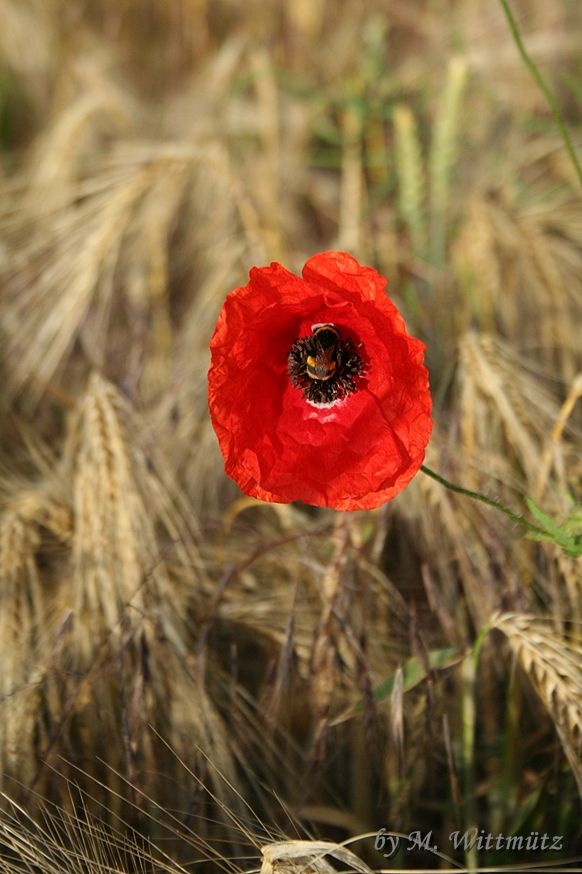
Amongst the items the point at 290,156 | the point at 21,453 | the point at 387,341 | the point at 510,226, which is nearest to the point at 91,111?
the point at 290,156

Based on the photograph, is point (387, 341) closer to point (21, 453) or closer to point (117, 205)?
point (117, 205)

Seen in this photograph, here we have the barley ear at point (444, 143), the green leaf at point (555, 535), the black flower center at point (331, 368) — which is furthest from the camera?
the barley ear at point (444, 143)

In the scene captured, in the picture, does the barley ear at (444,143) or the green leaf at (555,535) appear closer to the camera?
the green leaf at (555,535)

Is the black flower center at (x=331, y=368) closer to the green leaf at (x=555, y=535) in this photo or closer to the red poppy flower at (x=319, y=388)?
the red poppy flower at (x=319, y=388)

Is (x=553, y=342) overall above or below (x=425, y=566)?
above

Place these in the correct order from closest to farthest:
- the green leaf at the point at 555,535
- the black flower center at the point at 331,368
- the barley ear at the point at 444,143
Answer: the green leaf at the point at 555,535 < the black flower center at the point at 331,368 < the barley ear at the point at 444,143

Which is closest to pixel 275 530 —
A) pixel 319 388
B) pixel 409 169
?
pixel 319 388

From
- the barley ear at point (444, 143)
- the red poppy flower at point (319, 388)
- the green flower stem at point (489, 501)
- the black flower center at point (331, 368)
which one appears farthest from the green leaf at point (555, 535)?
the barley ear at point (444, 143)
